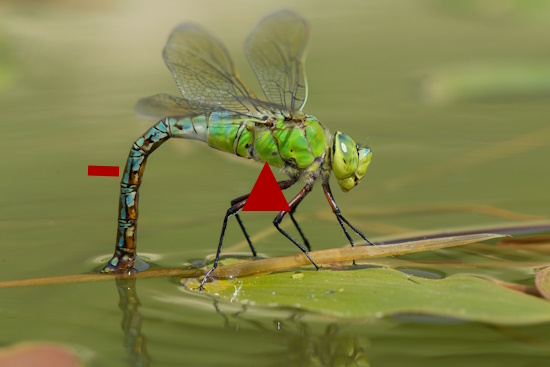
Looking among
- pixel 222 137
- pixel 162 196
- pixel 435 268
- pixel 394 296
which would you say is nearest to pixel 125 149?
pixel 162 196

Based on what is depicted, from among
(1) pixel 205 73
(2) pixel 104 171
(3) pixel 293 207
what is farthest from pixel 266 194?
(2) pixel 104 171

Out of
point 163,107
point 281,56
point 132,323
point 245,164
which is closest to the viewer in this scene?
point 132,323

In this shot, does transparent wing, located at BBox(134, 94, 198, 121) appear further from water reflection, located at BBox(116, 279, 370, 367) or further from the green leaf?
the green leaf

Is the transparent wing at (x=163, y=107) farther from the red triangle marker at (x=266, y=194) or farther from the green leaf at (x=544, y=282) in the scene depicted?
the green leaf at (x=544, y=282)

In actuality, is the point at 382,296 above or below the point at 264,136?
below

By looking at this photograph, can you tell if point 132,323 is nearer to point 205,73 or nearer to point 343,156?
point 343,156

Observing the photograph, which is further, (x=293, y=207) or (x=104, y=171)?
(x=104, y=171)
